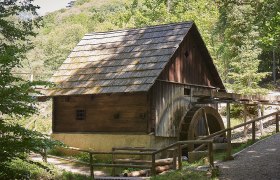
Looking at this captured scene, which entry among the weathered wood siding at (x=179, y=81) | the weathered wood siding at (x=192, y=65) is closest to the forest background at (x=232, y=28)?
the weathered wood siding at (x=192, y=65)

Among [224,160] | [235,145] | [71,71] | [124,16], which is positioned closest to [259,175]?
[224,160]

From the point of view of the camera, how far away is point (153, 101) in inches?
727

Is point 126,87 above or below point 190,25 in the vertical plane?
below

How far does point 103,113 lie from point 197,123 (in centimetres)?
514

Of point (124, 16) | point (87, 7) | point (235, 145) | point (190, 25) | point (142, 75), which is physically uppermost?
point (87, 7)

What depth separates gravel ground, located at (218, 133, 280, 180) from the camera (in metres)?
10.8

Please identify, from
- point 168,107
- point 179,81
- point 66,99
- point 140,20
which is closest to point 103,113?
point 66,99

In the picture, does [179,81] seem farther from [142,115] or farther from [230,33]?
[230,33]

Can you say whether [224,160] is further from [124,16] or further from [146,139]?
[124,16]

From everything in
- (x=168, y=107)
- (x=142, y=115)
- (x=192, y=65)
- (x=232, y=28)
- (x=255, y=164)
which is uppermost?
(x=232, y=28)

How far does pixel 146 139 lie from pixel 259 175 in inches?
307

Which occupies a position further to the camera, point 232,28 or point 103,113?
point 232,28

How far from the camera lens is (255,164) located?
1218 cm

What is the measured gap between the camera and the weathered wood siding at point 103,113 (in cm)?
1864
